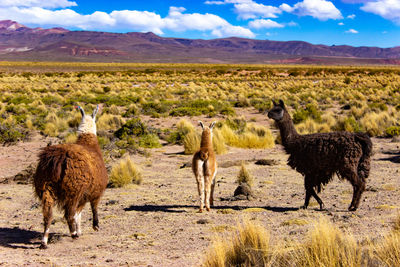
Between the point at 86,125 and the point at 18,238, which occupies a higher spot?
the point at 86,125

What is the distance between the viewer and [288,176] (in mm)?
9164

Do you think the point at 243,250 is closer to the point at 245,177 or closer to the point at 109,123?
the point at 245,177

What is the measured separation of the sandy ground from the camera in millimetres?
4477

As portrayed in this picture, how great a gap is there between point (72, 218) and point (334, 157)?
12.4 ft

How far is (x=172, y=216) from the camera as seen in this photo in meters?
6.19

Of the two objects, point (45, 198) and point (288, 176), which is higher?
point (45, 198)

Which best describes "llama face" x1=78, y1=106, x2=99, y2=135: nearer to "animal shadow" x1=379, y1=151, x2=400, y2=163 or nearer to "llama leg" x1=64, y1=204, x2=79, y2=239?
"llama leg" x1=64, y1=204, x2=79, y2=239

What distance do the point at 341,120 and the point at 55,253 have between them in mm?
13677

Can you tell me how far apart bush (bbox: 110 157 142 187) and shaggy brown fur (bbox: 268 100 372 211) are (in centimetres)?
370

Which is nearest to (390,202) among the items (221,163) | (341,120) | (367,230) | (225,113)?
(367,230)

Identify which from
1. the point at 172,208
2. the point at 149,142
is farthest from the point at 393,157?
the point at 149,142

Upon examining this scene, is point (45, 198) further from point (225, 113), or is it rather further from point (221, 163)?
point (225, 113)

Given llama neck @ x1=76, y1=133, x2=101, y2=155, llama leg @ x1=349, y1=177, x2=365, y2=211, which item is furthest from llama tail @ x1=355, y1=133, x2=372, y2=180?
llama neck @ x1=76, y1=133, x2=101, y2=155

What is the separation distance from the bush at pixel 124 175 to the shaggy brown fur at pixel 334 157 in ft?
12.1
